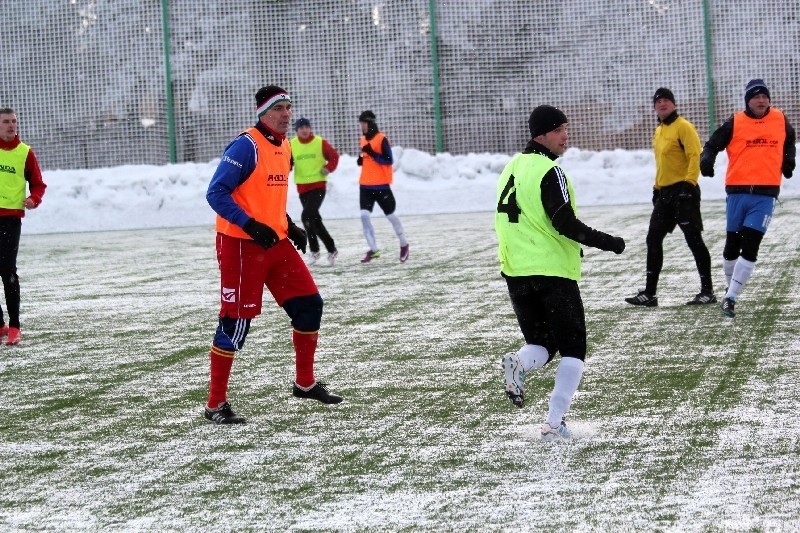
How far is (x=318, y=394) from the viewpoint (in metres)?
7.38

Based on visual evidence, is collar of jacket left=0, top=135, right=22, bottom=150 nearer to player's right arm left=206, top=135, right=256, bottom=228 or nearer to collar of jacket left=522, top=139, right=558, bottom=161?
player's right arm left=206, top=135, right=256, bottom=228

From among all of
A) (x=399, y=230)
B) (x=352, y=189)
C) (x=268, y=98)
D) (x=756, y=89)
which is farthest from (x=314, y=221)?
(x=352, y=189)

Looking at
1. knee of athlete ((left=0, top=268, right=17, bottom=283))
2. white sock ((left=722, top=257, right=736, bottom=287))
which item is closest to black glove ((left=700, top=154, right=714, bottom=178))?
white sock ((left=722, top=257, right=736, bottom=287))

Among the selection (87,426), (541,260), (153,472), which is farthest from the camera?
(87,426)

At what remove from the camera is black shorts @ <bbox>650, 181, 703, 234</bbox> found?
1077cm

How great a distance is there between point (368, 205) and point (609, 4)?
1173 centimetres

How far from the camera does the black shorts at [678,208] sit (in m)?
10.8

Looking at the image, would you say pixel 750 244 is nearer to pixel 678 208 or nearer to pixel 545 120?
pixel 678 208

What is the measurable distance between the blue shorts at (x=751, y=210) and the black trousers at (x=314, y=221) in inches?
243

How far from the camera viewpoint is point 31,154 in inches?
408

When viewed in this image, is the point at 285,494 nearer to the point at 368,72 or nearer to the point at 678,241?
the point at 678,241

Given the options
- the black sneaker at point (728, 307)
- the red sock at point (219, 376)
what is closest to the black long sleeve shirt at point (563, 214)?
the red sock at point (219, 376)

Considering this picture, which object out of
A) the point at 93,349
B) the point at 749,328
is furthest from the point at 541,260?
the point at 93,349

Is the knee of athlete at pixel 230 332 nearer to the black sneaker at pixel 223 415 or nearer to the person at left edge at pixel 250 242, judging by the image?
the person at left edge at pixel 250 242
